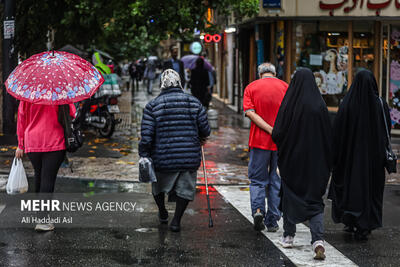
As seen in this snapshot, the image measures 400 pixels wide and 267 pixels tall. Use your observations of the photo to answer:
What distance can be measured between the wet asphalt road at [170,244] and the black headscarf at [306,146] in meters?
0.54

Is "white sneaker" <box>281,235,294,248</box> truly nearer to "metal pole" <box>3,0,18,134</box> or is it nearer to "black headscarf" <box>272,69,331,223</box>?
"black headscarf" <box>272,69,331,223</box>

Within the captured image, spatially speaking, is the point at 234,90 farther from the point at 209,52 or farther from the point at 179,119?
the point at 179,119

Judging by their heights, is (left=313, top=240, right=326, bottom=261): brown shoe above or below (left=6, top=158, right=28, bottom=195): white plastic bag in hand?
below

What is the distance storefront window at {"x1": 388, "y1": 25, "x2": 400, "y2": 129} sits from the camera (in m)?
16.5

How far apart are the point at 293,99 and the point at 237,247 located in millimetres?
1503

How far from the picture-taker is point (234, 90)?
2608 centimetres

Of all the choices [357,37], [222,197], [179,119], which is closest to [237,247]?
[179,119]

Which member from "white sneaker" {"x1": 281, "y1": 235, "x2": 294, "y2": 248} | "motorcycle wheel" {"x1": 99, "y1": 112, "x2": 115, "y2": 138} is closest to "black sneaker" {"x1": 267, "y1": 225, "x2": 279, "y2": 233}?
"white sneaker" {"x1": 281, "y1": 235, "x2": 294, "y2": 248}

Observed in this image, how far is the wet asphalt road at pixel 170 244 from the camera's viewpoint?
5.96m

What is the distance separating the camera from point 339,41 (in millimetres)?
16859

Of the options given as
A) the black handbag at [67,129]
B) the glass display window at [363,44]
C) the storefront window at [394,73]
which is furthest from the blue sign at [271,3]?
the black handbag at [67,129]

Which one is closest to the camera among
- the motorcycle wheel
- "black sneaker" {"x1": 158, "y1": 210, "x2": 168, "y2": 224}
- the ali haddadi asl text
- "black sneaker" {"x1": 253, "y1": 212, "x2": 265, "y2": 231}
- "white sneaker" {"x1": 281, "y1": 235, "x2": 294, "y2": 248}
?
"white sneaker" {"x1": 281, "y1": 235, "x2": 294, "y2": 248}

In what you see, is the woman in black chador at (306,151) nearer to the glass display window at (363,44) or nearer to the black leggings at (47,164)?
the black leggings at (47,164)

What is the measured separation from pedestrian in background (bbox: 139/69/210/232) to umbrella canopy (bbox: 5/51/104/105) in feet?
2.28
